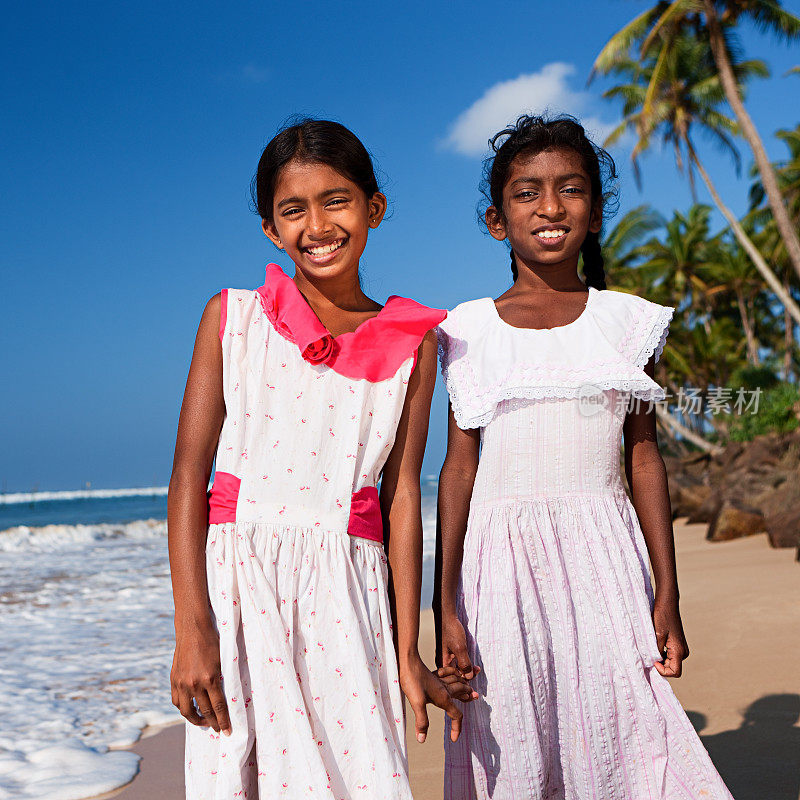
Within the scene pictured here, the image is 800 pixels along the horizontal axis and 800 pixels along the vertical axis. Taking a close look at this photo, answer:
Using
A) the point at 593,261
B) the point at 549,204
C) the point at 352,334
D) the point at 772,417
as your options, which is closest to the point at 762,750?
the point at 593,261

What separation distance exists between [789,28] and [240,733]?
1931 cm

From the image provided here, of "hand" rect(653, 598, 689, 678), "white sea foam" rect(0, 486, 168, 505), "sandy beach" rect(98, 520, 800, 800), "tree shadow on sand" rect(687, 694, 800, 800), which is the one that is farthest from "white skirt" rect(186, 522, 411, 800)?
"white sea foam" rect(0, 486, 168, 505)

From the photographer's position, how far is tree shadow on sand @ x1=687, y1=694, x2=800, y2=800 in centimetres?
318

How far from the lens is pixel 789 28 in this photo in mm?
17141

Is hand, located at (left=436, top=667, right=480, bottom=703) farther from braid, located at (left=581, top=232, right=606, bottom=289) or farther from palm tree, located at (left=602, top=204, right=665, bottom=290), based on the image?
palm tree, located at (left=602, top=204, right=665, bottom=290)

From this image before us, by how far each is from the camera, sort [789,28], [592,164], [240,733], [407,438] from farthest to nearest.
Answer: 1. [789,28]
2. [592,164]
3. [407,438]
4. [240,733]

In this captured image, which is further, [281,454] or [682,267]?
[682,267]

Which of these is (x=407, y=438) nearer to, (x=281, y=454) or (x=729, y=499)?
(x=281, y=454)

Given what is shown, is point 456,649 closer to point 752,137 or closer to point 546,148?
point 546,148

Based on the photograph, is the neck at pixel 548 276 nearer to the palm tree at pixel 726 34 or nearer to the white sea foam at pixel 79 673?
the white sea foam at pixel 79 673

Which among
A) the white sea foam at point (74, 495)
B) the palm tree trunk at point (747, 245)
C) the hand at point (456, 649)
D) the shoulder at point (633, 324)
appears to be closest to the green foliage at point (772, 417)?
the palm tree trunk at point (747, 245)

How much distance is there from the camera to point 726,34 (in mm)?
17016

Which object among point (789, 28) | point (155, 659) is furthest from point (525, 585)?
point (789, 28)

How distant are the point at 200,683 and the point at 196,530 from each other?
0.99ft
